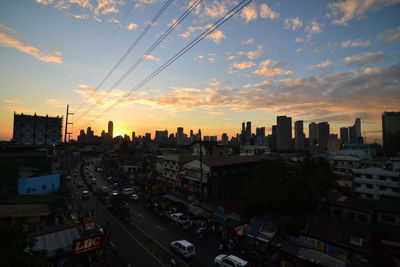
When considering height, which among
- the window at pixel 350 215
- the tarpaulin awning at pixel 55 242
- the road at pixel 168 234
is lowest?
the road at pixel 168 234

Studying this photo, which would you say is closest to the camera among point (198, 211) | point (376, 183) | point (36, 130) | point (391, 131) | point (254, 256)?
point (254, 256)

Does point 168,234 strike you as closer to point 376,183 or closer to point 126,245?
point 126,245

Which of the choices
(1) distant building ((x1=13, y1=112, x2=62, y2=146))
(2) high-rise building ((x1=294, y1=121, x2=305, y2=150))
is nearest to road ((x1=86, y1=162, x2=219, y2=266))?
(1) distant building ((x1=13, y1=112, x2=62, y2=146))

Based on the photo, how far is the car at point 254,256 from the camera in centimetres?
1955

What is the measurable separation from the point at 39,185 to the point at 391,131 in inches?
6846

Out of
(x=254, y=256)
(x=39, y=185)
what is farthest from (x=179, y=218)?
(x=39, y=185)

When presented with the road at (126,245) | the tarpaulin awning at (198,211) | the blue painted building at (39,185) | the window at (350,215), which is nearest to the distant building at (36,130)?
the blue painted building at (39,185)

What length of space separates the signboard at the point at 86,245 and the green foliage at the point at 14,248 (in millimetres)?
5960

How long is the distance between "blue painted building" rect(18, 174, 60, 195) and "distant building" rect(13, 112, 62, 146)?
26.8 meters

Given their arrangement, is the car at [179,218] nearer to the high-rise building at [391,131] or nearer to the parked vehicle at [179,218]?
the parked vehicle at [179,218]

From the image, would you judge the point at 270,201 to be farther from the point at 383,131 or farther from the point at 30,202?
the point at 383,131

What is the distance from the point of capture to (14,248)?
9500mm

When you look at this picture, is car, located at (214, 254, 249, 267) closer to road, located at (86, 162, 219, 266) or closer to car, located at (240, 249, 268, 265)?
road, located at (86, 162, 219, 266)

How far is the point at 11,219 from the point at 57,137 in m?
46.7
